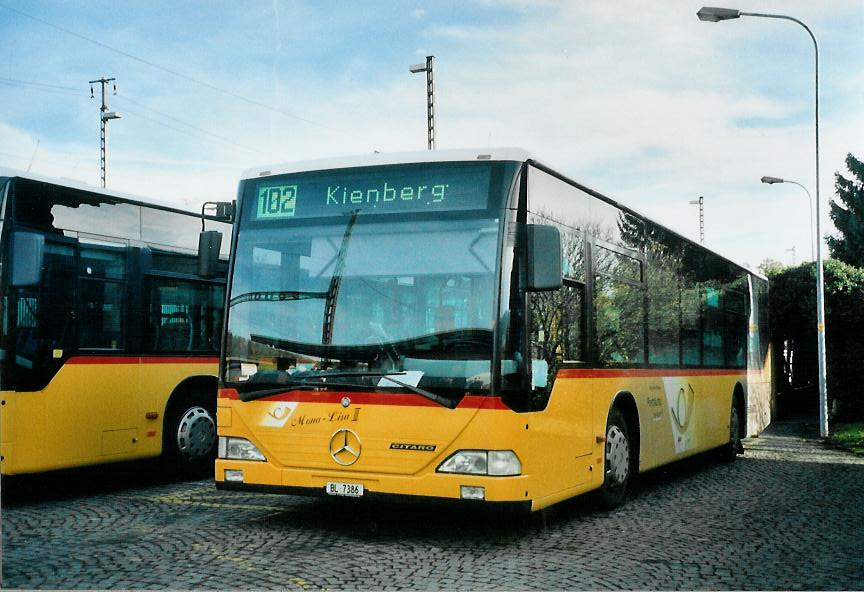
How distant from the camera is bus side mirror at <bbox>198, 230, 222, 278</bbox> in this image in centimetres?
860

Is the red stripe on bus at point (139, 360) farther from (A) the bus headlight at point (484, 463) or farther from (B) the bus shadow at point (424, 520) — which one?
(A) the bus headlight at point (484, 463)

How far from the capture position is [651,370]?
1090 cm

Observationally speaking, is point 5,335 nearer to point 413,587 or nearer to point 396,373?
point 396,373

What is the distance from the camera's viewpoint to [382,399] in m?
7.53

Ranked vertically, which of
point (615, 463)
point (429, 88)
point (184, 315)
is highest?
point (429, 88)

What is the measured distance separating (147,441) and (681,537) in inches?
235

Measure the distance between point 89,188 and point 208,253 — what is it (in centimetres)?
Result: 259

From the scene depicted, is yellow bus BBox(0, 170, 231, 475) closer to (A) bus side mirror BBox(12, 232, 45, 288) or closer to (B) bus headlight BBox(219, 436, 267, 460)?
(A) bus side mirror BBox(12, 232, 45, 288)

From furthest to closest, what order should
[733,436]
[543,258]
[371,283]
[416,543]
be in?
1. [733,436]
2. [416,543]
3. [371,283]
4. [543,258]

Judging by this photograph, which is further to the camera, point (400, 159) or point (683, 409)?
point (683, 409)

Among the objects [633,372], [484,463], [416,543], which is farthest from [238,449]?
[633,372]

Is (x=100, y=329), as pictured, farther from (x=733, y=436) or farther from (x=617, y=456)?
(x=733, y=436)

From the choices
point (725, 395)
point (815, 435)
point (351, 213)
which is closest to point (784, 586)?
point (351, 213)

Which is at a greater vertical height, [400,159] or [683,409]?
[400,159]
